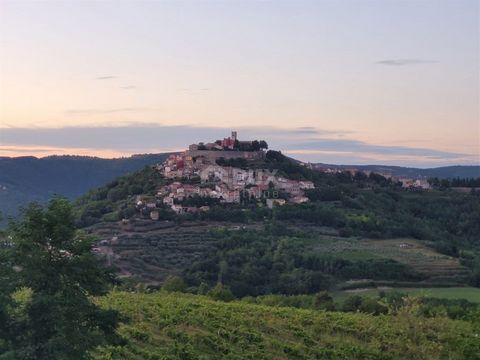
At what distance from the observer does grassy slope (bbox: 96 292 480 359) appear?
1784 centimetres

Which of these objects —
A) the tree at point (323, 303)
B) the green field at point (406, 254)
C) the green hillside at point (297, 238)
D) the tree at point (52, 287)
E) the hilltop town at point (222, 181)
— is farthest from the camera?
the hilltop town at point (222, 181)

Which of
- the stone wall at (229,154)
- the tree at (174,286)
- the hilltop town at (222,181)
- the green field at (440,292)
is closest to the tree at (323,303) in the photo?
the green field at (440,292)

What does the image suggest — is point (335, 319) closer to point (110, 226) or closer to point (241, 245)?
point (241, 245)

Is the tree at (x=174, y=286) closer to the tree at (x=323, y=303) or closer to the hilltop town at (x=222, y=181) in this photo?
the tree at (x=323, y=303)

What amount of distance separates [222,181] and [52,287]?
200 feet

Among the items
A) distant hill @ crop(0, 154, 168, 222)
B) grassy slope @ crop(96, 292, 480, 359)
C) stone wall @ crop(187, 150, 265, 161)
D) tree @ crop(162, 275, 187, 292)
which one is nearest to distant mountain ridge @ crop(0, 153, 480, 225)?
distant hill @ crop(0, 154, 168, 222)

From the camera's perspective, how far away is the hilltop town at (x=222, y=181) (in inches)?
2459

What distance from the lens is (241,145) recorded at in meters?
87.9

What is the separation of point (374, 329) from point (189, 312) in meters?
5.40

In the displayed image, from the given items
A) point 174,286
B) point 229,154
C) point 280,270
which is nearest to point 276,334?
point 174,286

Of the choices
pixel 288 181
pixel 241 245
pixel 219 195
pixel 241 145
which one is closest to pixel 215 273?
pixel 241 245

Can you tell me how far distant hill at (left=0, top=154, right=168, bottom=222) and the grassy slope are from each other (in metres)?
42.6

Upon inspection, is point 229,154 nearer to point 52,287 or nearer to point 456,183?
point 456,183

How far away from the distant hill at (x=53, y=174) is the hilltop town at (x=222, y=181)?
946 centimetres
